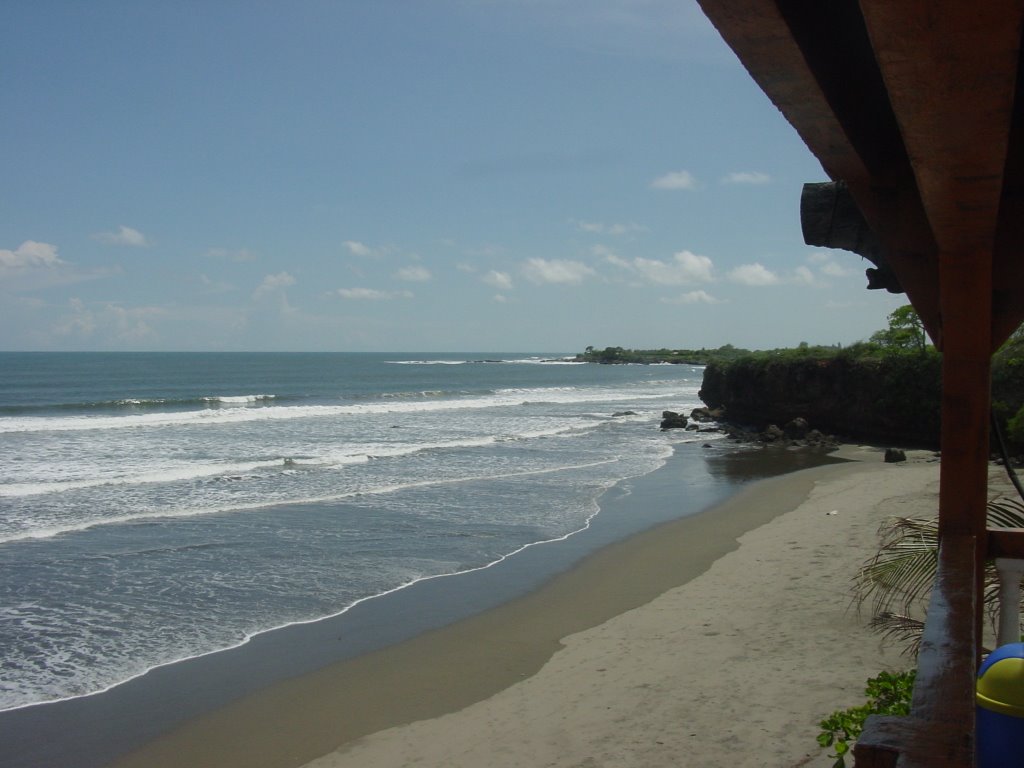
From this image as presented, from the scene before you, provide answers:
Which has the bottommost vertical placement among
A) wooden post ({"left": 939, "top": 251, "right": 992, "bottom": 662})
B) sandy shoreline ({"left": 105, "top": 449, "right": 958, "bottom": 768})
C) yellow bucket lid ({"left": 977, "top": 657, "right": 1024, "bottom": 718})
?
sandy shoreline ({"left": 105, "top": 449, "right": 958, "bottom": 768})

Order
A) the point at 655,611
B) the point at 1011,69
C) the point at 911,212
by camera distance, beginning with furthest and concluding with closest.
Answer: the point at 655,611
the point at 911,212
the point at 1011,69

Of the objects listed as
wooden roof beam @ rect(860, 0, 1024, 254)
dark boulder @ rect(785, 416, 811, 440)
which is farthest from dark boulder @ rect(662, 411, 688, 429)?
wooden roof beam @ rect(860, 0, 1024, 254)

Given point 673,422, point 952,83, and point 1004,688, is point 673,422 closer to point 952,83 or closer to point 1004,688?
point 1004,688

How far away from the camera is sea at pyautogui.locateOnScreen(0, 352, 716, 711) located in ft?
33.6

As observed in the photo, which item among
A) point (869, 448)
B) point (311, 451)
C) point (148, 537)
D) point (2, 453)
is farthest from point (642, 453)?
point (2, 453)

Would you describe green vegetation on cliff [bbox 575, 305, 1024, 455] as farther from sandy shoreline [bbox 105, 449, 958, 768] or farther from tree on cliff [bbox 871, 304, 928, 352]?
sandy shoreline [bbox 105, 449, 958, 768]

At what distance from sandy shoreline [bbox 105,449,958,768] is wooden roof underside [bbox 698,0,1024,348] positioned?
3.93 meters

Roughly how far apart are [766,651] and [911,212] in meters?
5.87

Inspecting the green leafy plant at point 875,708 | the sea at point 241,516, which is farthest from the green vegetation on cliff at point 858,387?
the green leafy plant at point 875,708

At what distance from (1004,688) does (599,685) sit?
223 inches

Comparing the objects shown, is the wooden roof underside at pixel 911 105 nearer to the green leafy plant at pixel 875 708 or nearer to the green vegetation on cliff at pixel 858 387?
the green leafy plant at pixel 875 708

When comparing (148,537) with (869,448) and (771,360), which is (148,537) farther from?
(771,360)

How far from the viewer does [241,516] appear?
16.8 metres

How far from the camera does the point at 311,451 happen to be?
1091 inches
